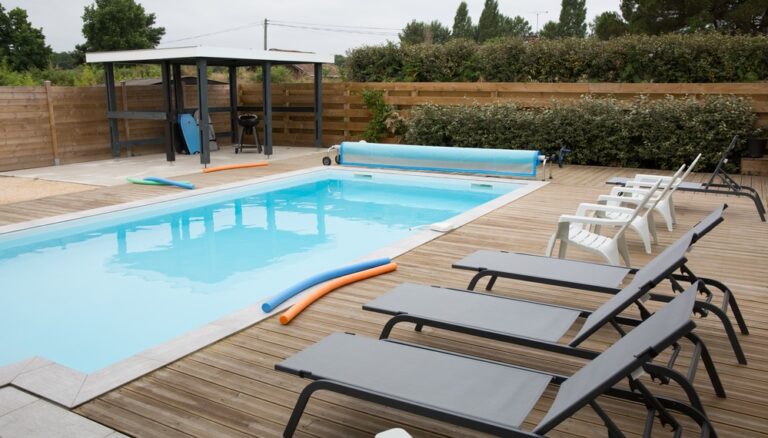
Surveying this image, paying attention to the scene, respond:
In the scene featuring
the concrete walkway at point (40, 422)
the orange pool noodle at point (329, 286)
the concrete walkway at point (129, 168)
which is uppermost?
the concrete walkway at point (129, 168)

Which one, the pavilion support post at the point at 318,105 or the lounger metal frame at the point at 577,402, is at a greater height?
the pavilion support post at the point at 318,105

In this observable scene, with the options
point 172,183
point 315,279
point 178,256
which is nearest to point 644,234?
point 315,279

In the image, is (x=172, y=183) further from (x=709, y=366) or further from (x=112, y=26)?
(x=112, y=26)

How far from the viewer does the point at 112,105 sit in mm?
12805

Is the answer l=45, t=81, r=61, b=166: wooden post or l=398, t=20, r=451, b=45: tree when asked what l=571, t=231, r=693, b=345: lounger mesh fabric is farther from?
l=398, t=20, r=451, b=45: tree

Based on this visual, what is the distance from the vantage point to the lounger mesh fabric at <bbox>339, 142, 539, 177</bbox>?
1046 centimetres

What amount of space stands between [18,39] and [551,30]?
31.6m

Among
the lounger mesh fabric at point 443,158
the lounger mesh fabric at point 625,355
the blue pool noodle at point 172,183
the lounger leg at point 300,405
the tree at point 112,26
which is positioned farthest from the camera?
the tree at point 112,26

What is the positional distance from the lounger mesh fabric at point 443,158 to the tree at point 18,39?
30.4 metres

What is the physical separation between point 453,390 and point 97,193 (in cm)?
796

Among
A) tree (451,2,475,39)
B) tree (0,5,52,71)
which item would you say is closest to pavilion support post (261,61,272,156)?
tree (0,5,52,71)

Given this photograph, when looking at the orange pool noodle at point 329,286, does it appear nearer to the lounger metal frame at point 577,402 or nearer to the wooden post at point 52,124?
the lounger metal frame at point 577,402

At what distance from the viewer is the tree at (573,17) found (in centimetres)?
3931

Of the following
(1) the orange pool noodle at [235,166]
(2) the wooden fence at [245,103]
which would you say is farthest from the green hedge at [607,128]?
(1) the orange pool noodle at [235,166]
